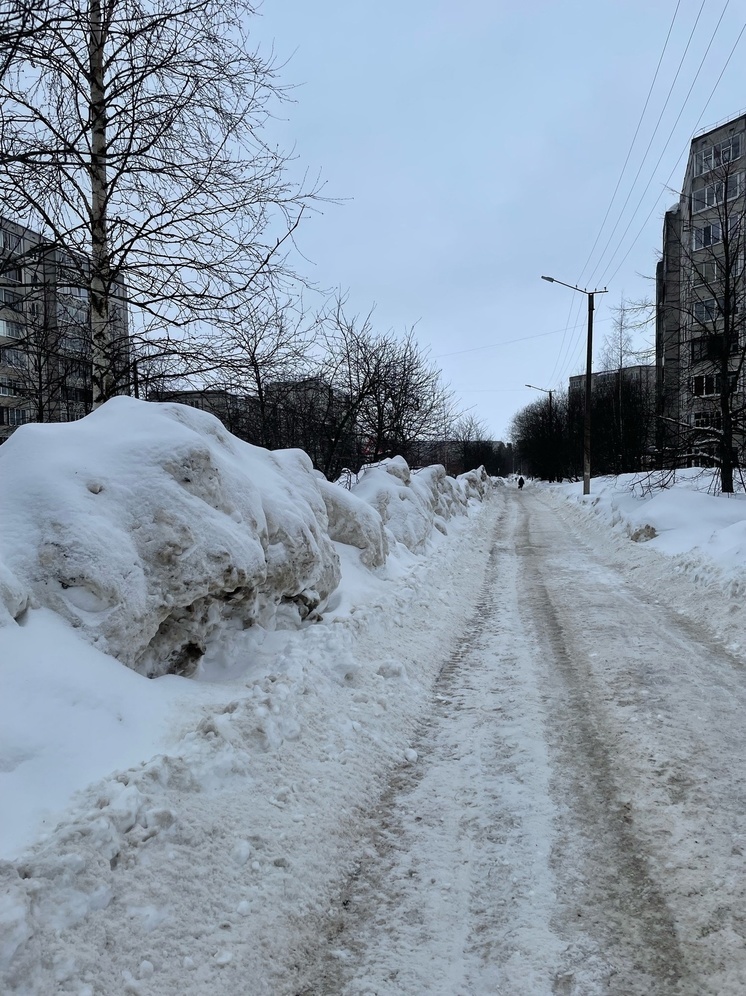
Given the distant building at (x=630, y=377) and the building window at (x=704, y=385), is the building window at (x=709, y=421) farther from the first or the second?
the distant building at (x=630, y=377)

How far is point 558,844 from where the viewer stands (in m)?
3.09

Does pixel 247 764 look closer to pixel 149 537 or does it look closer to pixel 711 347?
pixel 149 537

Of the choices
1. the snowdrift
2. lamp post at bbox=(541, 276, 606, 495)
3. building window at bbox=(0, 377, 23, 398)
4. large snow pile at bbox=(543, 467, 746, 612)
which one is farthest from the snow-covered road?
lamp post at bbox=(541, 276, 606, 495)

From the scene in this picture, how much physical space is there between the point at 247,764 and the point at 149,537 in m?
1.69

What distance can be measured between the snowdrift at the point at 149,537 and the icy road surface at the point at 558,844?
1813 millimetres

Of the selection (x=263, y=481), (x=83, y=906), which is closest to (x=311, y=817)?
(x=83, y=906)

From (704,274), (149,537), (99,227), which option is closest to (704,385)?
(704,274)

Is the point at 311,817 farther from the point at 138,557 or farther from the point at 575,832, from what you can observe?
the point at 138,557

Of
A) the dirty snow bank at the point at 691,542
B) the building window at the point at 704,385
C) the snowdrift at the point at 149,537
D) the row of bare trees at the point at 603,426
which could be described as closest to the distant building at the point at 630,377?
the row of bare trees at the point at 603,426

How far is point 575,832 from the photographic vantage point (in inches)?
125

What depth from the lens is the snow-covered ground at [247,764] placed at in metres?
2.31

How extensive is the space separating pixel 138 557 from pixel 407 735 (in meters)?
2.35

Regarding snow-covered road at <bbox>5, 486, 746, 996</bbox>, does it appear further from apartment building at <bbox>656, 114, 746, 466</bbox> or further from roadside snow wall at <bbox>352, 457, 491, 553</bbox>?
apartment building at <bbox>656, 114, 746, 466</bbox>

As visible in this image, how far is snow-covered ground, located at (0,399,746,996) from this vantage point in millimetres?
2311
